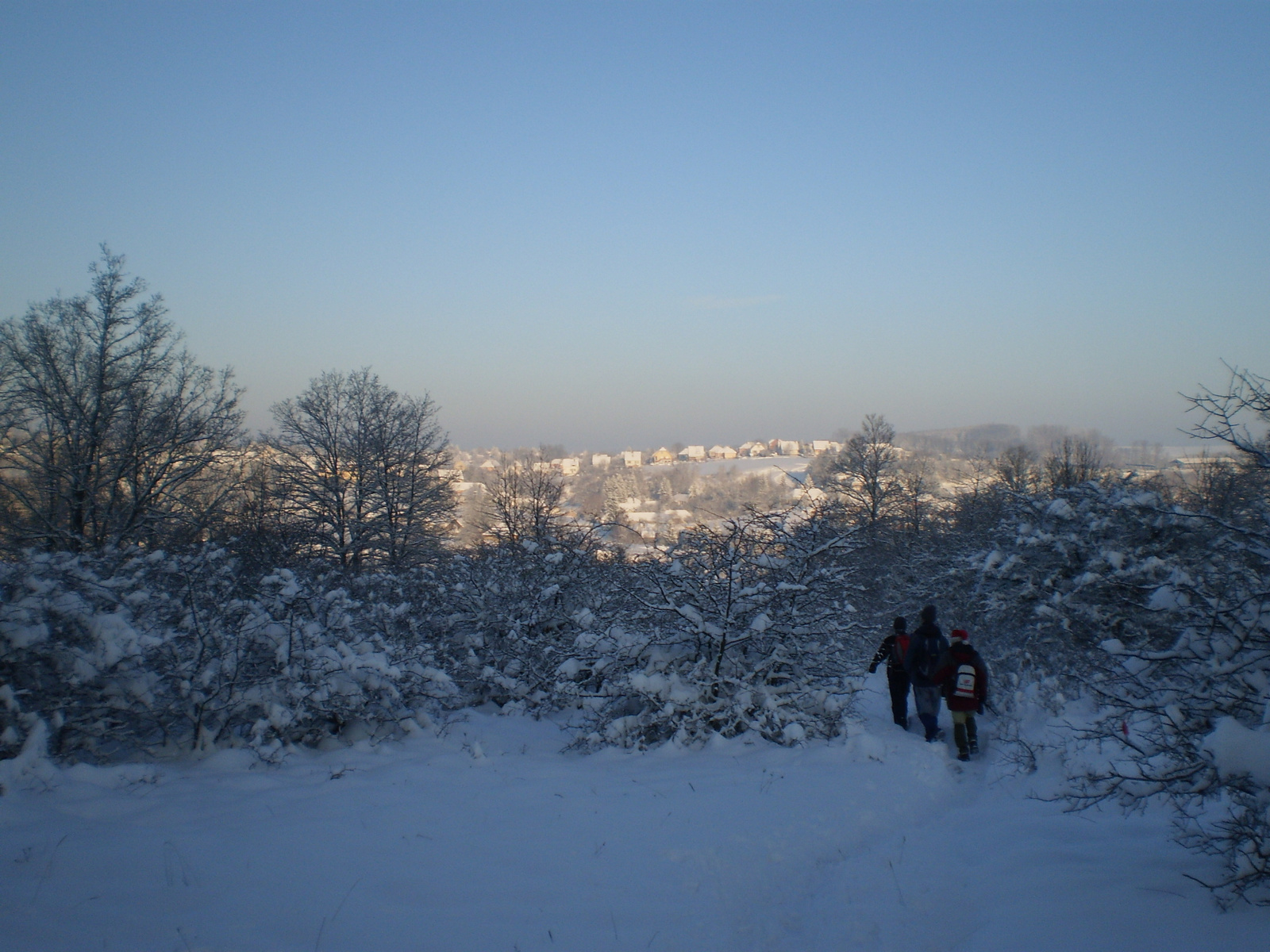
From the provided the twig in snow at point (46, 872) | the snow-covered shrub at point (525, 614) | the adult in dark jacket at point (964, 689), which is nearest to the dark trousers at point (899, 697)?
the adult in dark jacket at point (964, 689)

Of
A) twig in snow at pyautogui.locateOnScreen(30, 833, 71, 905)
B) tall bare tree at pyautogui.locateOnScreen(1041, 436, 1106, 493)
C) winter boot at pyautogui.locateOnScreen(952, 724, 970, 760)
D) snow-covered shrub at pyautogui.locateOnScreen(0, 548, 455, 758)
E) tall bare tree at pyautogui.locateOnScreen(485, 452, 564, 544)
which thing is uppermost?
tall bare tree at pyautogui.locateOnScreen(1041, 436, 1106, 493)

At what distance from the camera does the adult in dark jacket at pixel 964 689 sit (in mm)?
7484

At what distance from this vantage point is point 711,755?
22.2ft

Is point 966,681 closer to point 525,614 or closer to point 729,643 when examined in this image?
point 729,643

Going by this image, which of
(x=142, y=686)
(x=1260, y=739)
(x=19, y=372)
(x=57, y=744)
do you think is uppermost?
(x=19, y=372)

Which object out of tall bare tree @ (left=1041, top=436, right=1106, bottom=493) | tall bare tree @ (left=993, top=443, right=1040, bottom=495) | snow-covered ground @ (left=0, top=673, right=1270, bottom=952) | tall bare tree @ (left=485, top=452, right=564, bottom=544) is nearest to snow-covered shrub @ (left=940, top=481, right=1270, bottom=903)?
snow-covered ground @ (left=0, top=673, right=1270, bottom=952)

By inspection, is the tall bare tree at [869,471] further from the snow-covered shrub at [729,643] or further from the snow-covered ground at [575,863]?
the snow-covered ground at [575,863]

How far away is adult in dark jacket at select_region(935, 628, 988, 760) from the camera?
7484 millimetres

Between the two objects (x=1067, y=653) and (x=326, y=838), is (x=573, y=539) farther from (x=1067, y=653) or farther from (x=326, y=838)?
(x=1067, y=653)

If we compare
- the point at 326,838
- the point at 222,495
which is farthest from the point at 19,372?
the point at 326,838

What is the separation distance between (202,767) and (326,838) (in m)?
2.06

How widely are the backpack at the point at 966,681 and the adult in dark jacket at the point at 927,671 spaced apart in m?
0.41

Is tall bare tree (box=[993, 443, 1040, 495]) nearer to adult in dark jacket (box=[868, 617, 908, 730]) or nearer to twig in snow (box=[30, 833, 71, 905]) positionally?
adult in dark jacket (box=[868, 617, 908, 730])

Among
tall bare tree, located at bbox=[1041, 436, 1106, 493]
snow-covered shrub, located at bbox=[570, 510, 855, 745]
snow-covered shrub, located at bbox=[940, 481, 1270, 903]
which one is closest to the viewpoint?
snow-covered shrub, located at bbox=[940, 481, 1270, 903]
